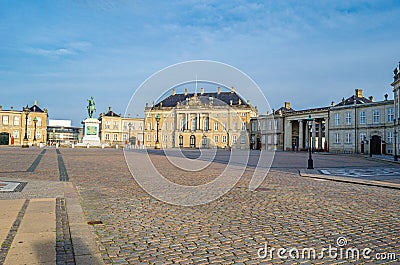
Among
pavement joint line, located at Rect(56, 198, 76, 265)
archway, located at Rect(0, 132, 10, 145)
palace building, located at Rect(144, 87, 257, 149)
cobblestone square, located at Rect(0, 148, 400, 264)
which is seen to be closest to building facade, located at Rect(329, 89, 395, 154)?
palace building, located at Rect(144, 87, 257, 149)

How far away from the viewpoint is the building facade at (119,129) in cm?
10162

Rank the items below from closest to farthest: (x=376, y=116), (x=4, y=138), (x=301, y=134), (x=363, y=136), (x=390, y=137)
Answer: (x=390, y=137), (x=376, y=116), (x=363, y=136), (x=301, y=134), (x=4, y=138)

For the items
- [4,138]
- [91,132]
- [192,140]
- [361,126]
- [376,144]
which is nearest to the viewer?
[376,144]

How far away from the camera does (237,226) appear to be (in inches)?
241

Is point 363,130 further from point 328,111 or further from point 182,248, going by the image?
point 182,248

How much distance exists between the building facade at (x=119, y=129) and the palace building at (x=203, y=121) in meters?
6.25

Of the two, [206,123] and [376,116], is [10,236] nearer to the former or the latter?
[376,116]

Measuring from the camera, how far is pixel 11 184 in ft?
36.0

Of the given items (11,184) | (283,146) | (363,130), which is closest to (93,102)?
(283,146)

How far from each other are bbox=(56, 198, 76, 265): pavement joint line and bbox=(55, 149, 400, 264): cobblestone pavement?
427mm

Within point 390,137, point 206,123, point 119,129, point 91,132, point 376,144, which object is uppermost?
point 206,123

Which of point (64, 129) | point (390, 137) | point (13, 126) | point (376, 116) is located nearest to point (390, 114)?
point (376, 116)

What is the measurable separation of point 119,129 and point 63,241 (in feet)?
332

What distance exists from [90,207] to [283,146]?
7021 cm
